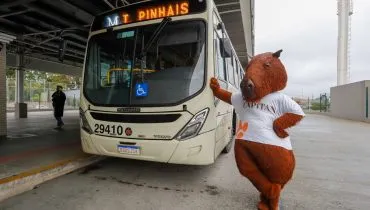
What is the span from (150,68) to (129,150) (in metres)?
1.33

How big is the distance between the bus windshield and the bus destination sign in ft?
0.60

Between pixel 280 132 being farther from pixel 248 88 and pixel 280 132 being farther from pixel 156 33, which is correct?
pixel 156 33

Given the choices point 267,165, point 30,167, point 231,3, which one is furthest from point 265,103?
point 231,3

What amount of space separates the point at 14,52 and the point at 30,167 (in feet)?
46.1

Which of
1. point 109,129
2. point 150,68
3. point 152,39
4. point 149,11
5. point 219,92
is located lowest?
point 109,129

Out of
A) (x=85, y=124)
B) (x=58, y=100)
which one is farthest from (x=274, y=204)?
(x=58, y=100)

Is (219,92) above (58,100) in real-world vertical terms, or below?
above

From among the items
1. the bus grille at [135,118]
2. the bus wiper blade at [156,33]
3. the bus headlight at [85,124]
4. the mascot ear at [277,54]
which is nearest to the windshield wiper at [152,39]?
the bus wiper blade at [156,33]

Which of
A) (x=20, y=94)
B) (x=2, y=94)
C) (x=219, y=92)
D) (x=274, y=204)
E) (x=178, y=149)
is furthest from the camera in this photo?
(x=20, y=94)

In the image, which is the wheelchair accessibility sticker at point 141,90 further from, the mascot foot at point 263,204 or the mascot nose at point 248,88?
the mascot foot at point 263,204

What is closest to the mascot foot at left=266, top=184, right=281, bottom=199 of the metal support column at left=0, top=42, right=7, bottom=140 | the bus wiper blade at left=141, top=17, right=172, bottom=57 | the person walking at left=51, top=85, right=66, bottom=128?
the bus wiper blade at left=141, top=17, right=172, bottom=57

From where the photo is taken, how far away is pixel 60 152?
5973 millimetres

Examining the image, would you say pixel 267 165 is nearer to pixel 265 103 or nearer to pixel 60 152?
pixel 265 103

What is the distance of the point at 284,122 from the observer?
3154 millimetres
